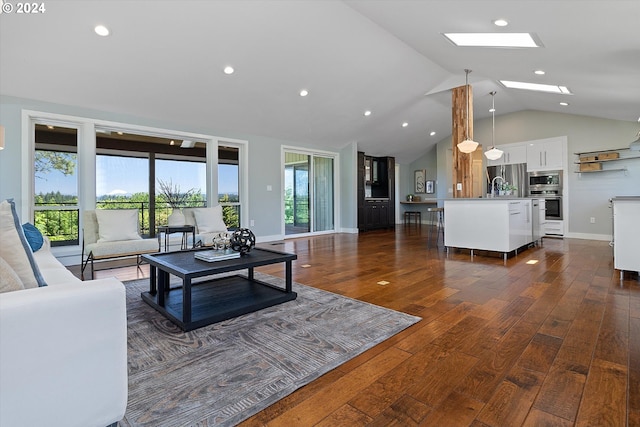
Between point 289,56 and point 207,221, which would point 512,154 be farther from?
point 207,221

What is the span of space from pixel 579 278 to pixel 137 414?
165 inches

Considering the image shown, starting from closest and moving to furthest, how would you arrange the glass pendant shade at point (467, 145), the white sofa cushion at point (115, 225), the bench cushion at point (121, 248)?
1. the bench cushion at point (121, 248)
2. the white sofa cushion at point (115, 225)
3. the glass pendant shade at point (467, 145)

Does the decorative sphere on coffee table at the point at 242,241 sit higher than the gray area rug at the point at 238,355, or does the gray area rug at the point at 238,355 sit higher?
the decorative sphere on coffee table at the point at 242,241

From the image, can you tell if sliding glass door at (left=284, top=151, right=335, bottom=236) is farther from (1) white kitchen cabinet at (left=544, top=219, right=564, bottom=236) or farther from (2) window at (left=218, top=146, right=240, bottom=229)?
(1) white kitchen cabinet at (left=544, top=219, right=564, bottom=236)

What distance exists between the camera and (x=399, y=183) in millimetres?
11312

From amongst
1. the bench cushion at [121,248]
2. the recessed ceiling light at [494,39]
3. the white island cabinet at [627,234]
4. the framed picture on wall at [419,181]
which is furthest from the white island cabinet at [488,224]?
the framed picture on wall at [419,181]

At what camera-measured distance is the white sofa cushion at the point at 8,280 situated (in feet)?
3.58

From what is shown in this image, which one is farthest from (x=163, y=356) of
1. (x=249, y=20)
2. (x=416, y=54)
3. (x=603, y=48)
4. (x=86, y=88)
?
(x=416, y=54)

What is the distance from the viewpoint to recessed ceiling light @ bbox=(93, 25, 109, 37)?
3385 millimetres

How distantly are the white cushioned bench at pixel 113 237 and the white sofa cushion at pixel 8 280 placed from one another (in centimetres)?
291

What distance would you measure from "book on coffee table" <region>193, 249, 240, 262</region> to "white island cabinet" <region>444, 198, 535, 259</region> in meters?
3.79

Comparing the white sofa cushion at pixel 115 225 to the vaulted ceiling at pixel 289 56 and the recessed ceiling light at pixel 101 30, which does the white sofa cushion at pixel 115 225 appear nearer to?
the vaulted ceiling at pixel 289 56

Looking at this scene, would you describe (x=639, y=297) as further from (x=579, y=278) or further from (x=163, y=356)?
(x=163, y=356)

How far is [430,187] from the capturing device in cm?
1083
